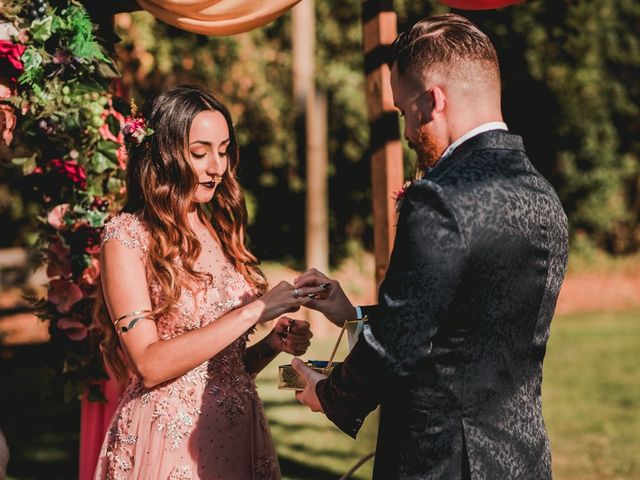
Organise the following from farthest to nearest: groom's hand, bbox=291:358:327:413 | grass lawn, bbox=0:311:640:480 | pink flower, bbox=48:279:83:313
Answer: grass lawn, bbox=0:311:640:480
pink flower, bbox=48:279:83:313
groom's hand, bbox=291:358:327:413

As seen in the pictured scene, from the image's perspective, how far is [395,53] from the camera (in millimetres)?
2287

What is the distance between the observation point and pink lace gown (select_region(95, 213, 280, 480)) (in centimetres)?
280

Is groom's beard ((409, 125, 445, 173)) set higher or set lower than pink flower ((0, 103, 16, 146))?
lower

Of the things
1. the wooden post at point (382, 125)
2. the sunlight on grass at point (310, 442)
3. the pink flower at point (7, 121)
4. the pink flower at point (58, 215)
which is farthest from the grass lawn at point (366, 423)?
the pink flower at point (7, 121)

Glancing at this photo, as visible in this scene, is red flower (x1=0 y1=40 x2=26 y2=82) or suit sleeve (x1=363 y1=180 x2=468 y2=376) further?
red flower (x1=0 y1=40 x2=26 y2=82)

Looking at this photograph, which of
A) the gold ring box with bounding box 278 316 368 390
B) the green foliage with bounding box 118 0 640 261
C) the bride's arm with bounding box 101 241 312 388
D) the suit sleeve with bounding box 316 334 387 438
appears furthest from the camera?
the green foliage with bounding box 118 0 640 261

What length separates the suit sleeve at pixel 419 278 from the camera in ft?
6.64

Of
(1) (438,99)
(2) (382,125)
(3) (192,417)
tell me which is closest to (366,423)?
(2) (382,125)

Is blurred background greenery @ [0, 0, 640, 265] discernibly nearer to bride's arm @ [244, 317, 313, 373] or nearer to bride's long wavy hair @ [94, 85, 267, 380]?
bride's long wavy hair @ [94, 85, 267, 380]

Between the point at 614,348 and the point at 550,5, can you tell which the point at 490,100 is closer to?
the point at 550,5

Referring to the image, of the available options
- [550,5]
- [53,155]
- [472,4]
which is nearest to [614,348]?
[550,5]

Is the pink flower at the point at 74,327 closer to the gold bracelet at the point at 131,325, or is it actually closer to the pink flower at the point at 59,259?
the pink flower at the point at 59,259

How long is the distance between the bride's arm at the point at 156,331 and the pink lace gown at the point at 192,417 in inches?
4.8

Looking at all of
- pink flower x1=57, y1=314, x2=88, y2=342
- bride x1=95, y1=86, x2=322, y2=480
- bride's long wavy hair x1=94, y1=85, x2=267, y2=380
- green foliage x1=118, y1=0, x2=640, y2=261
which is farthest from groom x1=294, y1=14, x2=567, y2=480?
green foliage x1=118, y1=0, x2=640, y2=261
